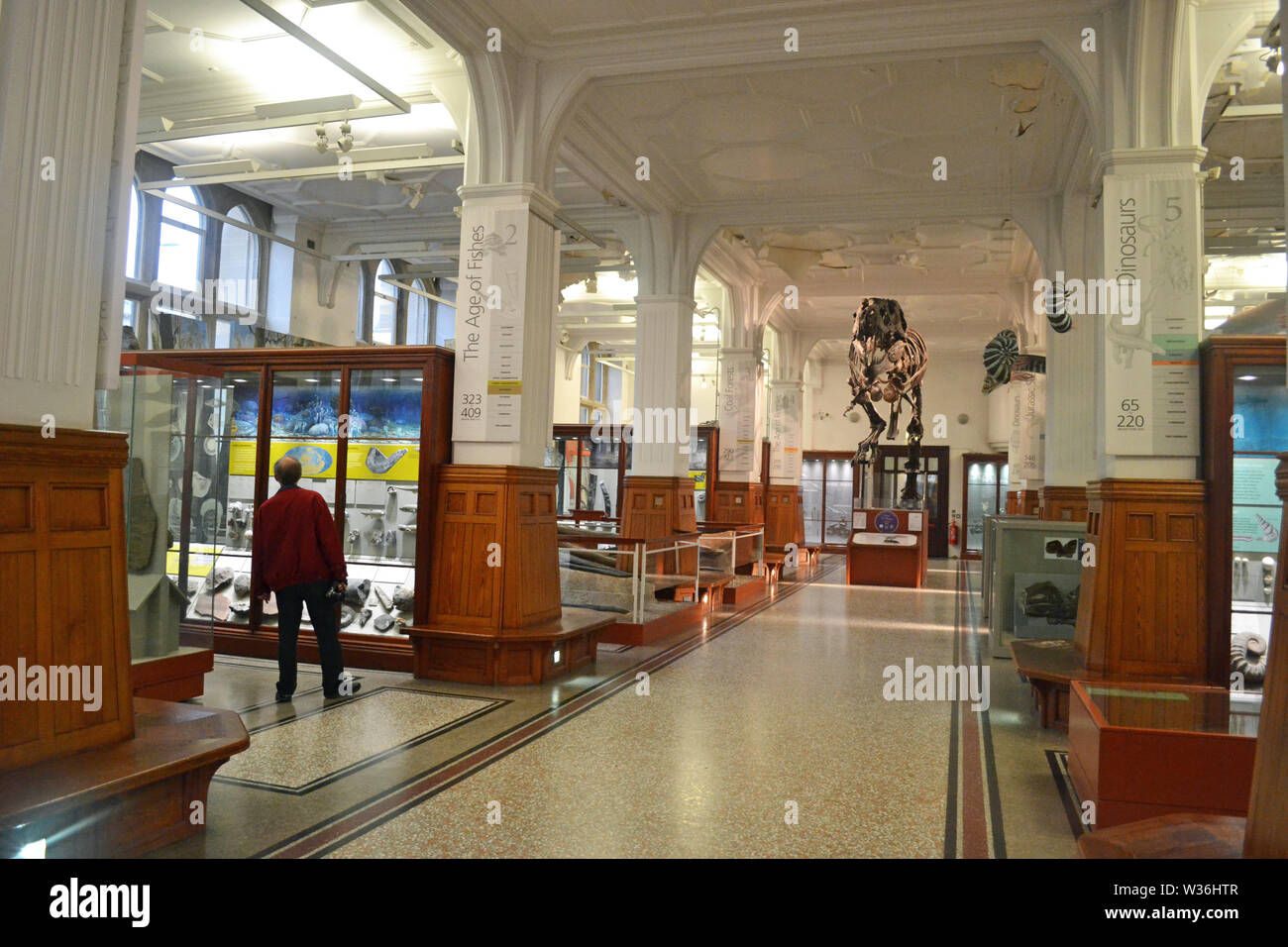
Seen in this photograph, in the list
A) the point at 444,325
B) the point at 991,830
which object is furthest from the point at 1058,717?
the point at 444,325

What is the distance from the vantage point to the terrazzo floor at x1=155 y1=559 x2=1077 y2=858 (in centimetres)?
354

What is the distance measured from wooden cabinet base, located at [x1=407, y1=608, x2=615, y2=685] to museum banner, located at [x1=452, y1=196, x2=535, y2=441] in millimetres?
1406

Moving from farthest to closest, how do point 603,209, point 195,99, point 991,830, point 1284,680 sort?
point 603,209, point 195,99, point 991,830, point 1284,680

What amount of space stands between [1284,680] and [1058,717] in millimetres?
3548

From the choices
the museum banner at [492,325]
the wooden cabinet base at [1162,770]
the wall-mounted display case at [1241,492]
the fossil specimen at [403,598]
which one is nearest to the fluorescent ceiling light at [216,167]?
the museum banner at [492,325]

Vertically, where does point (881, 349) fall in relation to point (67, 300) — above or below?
above

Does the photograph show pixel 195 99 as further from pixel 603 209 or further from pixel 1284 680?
pixel 1284 680

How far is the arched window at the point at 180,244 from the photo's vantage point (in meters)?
11.5

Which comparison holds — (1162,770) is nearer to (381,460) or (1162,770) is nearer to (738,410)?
(381,460)

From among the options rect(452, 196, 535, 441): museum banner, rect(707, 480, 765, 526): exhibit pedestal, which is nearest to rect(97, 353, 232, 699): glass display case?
rect(452, 196, 535, 441): museum banner

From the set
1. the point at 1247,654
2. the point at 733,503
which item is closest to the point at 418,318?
the point at 733,503

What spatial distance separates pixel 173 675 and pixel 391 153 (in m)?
6.56

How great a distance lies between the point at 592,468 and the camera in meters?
14.4
